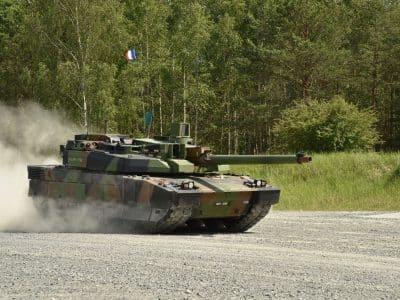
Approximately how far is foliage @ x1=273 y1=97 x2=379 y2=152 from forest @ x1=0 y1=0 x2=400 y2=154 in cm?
662

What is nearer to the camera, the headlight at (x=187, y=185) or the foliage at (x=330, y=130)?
the headlight at (x=187, y=185)

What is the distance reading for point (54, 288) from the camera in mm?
8031

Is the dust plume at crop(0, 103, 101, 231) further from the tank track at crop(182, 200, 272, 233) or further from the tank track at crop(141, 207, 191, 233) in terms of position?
the tank track at crop(182, 200, 272, 233)

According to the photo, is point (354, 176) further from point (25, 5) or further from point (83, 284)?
point (25, 5)

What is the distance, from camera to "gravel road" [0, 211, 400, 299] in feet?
26.0

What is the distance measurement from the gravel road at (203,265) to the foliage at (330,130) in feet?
58.0

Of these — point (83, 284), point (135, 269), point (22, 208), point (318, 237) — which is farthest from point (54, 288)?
point (22, 208)

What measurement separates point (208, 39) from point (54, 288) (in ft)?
134

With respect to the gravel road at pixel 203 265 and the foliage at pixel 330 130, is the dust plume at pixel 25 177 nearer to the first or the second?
the gravel road at pixel 203 265

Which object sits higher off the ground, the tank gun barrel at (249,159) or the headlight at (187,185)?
the tank gun barrel at (249,159)

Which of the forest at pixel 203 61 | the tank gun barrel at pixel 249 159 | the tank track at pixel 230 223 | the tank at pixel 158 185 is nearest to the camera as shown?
the tank at pixel 158 185

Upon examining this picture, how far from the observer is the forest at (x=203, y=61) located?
125ft

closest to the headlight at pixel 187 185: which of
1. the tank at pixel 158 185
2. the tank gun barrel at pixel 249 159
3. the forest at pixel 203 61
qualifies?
the tank at pixel 158 185

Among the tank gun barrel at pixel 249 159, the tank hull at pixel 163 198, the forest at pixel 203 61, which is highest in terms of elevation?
the forest at pixel 203 61
